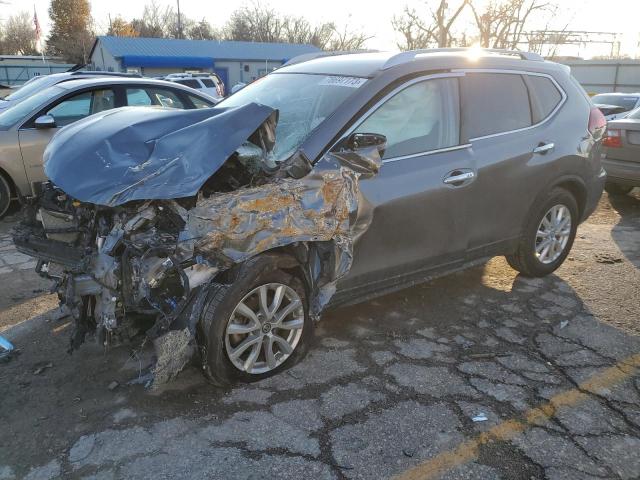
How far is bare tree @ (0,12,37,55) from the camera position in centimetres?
7750

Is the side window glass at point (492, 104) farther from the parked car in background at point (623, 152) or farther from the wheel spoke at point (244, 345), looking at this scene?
the parked car in background at point (623, 152)

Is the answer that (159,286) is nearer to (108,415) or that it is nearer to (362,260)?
(108,415)

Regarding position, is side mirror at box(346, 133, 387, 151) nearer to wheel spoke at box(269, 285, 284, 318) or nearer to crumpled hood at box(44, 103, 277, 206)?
crumpled hood at box(44, 103, 277, 206)

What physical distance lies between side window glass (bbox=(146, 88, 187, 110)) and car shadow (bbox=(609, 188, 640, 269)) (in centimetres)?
596

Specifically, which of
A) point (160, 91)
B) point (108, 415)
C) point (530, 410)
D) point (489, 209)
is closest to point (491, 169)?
point (489, 209)

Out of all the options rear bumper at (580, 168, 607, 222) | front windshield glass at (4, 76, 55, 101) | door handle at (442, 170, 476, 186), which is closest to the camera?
door handle at (442, 170, 476, 186)

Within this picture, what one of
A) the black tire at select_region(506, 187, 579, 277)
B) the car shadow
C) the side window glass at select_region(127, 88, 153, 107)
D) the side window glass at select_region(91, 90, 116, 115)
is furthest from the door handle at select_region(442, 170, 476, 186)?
the side window glass at select_region(91, 90, 116, 115)

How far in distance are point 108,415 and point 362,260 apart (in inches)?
68.6

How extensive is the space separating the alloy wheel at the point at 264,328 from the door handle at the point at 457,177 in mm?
1374

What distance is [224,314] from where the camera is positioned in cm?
298

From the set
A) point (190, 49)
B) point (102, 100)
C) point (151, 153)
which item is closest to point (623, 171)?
point (151, 153)

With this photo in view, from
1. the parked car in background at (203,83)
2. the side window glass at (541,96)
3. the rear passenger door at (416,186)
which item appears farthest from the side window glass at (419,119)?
the parked car in background at (203,83)

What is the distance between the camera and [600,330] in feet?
13.3

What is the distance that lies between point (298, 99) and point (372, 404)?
7.05 ft
